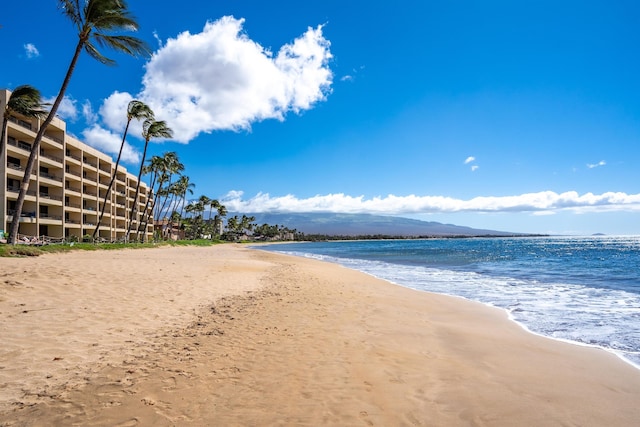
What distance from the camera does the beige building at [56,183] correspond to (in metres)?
36.5

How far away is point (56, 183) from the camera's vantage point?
44.0 meters

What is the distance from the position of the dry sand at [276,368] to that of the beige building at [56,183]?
33.9 m

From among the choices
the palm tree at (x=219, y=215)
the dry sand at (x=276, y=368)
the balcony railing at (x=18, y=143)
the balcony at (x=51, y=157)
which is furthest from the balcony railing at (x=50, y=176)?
the palm tree at (x=219, y=215)

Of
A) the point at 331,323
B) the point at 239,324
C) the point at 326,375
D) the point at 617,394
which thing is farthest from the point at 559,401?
the point at 239,324

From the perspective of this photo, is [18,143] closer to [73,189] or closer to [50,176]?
[50,176]

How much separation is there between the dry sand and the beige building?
111ft

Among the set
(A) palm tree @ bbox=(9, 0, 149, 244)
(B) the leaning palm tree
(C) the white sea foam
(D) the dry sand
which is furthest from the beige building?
(C) the white sea foam

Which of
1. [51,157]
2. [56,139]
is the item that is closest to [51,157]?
[51,157]

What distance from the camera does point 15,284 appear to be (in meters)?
9.11

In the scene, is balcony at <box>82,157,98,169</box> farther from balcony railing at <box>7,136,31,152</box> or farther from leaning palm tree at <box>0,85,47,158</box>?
leaning palm tree at <box>0,85,47,158</box>

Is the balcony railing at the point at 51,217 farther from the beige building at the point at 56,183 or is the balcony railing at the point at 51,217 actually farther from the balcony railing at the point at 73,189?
the balcony railing at the point at 73,189

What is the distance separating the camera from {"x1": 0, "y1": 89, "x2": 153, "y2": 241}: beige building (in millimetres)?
36469

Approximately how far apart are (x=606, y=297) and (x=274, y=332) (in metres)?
13.6

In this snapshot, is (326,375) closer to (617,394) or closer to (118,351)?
(118,351)
